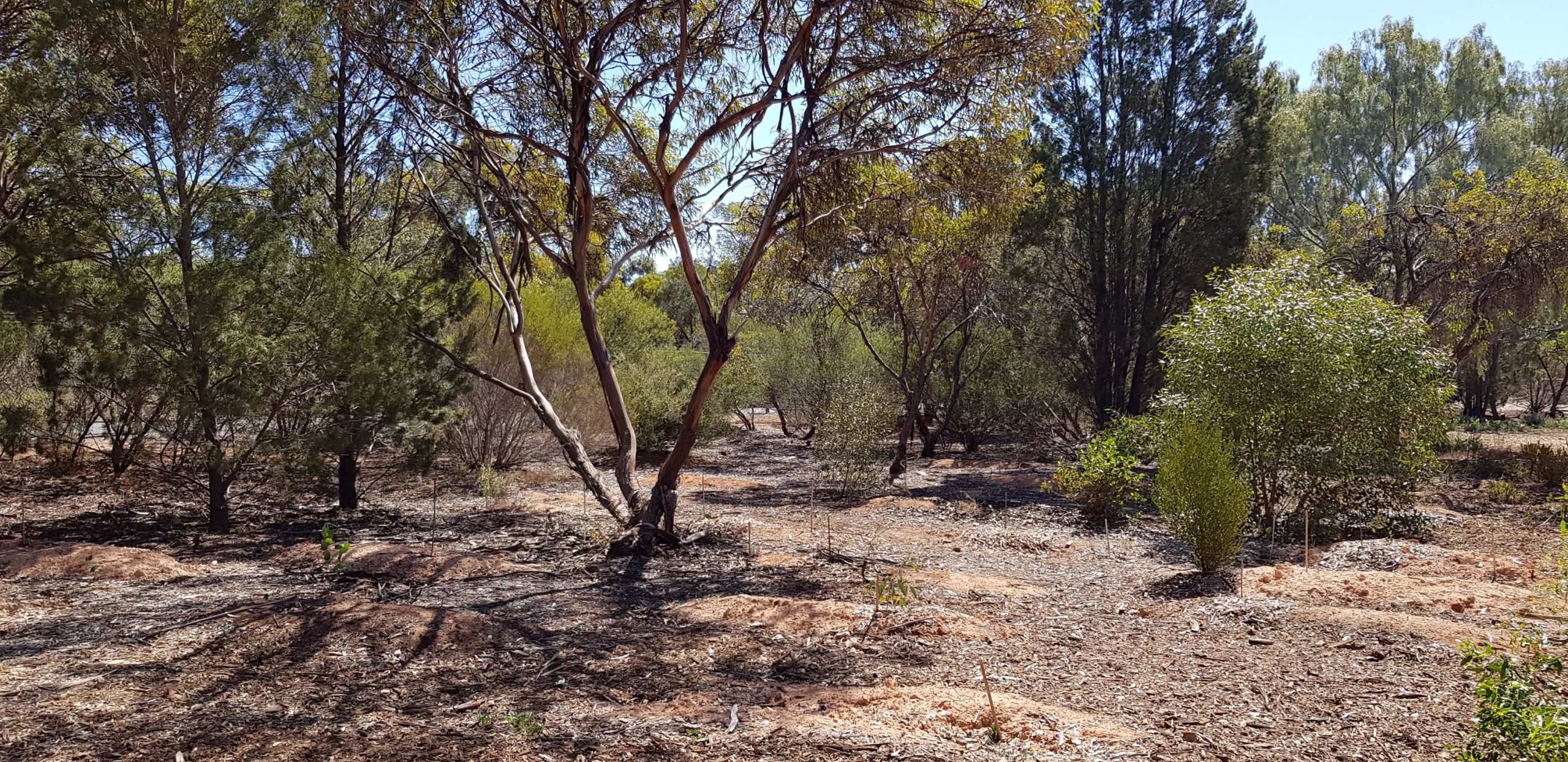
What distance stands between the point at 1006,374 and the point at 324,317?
14.4 m

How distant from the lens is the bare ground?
354cm

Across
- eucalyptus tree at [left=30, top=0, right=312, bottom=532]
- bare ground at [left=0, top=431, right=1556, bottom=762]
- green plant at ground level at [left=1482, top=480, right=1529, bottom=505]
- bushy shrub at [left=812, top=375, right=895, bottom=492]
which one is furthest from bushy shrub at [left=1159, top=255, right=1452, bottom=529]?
eucalyptus tree at [left=30, top=0, right=312, bottom=532]

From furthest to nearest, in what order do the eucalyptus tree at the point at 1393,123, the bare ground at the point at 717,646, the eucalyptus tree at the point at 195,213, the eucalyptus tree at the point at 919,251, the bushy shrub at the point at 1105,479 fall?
the eucalyptus tree at the point at 1393,123 → the bushy shrub at the point at 1105,479 → the eucalyptus tree at the point at 919,251 → the eucalyptus tree at the point at 195,213 → the bare ground at the point at 717,646

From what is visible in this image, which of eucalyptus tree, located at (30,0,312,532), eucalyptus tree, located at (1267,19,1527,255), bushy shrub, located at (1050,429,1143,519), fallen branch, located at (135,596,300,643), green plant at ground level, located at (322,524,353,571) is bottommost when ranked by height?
fallen branch, located at (135,596,300,643)

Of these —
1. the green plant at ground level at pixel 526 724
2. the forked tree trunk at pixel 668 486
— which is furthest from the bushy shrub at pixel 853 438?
the green plant at ground level at pixel 526 724

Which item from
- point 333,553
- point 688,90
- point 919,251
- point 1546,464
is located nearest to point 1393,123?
point 1546,464

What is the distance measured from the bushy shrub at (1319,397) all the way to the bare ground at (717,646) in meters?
0.92

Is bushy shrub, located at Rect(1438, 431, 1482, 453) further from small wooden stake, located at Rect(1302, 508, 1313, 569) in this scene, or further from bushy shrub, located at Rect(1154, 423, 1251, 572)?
bushy shrub, located at Rect(1154, 423, 1251, 572)

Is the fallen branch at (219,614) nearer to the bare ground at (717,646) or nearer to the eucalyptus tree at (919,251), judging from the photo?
the bare ground at (717,646)

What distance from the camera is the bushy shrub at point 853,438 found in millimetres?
12781

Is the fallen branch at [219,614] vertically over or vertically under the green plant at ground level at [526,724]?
over

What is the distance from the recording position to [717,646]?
5.09 m

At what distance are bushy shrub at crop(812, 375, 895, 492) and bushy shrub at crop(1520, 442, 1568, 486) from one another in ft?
32.2

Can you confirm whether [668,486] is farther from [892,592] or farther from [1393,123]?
[1393,123]
